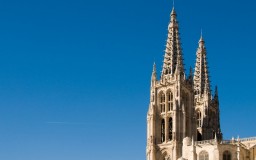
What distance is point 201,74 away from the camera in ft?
462

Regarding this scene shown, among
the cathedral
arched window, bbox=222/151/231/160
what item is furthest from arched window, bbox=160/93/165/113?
arched window, bbox=222/151/231/160

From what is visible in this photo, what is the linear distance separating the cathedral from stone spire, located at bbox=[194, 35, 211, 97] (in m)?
0.35

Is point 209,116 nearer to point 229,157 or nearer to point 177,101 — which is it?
point 177,101

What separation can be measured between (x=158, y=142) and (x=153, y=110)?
6.18 meters

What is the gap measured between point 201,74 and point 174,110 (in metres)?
23.3

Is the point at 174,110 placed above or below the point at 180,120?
above

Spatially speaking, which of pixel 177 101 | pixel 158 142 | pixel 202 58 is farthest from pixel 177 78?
pixel 202 58

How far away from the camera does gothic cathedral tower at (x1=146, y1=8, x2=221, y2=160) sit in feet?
389

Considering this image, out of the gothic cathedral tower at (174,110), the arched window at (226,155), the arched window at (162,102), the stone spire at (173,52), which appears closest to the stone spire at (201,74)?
the gothic cathedral tower at (174,110)

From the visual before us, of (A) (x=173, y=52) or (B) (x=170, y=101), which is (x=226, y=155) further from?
(A) (x=173, y=52)

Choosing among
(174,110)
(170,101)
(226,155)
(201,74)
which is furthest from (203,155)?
(201,74)

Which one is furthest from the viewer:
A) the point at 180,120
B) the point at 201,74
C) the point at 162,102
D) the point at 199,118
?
the point at 201,74

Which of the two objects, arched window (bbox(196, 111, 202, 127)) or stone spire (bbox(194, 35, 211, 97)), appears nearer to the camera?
arched window (bbox(196, 111, 202, 127))

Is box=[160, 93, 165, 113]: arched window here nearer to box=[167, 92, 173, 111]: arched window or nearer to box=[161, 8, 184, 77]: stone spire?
box=[167, 92, 173, 111]: arched window
